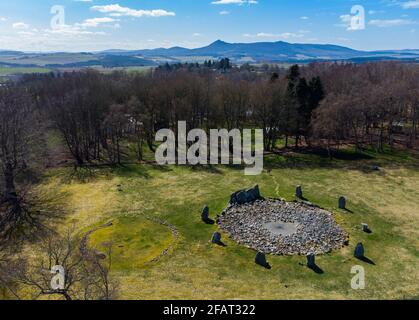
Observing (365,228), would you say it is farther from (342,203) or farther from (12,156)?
(12,156)

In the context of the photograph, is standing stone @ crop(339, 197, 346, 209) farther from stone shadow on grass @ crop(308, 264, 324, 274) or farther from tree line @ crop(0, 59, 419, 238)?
tree line @ crop(0, 59, 419, 238)

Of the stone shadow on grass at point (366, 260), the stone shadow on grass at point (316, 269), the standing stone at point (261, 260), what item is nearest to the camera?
the stone shadow on grass at point (316, 269)

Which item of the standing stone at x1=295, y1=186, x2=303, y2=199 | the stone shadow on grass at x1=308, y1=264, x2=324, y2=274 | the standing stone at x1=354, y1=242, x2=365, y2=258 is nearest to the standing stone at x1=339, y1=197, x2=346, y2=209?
the standing stone at x1=295, y1=186, x2=303, y2=199

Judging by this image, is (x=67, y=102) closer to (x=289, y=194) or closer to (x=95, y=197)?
(x=95, y=197)

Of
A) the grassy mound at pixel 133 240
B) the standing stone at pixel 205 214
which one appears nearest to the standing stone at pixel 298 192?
the standing stone at pixel 205 214

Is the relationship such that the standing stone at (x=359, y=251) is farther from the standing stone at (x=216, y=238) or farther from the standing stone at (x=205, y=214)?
the standing stone at (x=205, y=214)

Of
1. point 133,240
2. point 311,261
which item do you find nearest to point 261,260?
point 311,261
